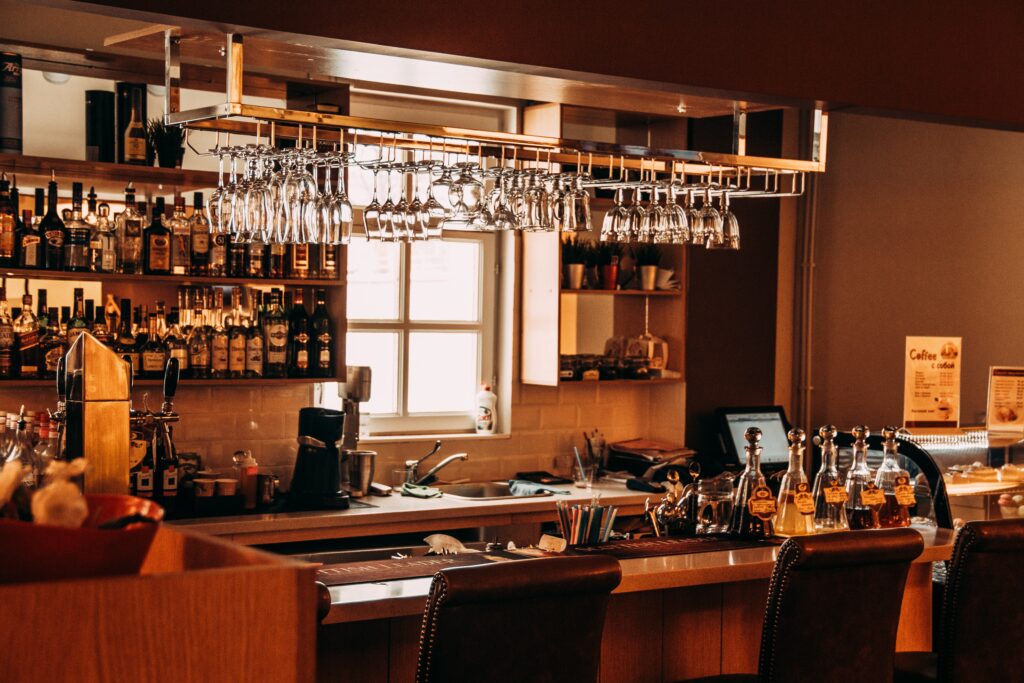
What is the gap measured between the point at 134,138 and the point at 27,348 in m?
0.89

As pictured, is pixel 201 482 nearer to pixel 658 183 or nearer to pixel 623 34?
pixel 658 183

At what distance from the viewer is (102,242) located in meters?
4.80

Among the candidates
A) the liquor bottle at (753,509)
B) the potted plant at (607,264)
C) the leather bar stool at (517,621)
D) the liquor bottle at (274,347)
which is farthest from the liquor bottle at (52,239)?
the leather bar stool at (517,621)

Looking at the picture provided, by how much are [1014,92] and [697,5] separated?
120 cm

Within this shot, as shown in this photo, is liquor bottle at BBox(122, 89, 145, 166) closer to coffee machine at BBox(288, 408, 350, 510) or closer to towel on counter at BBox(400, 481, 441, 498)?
coffee machine at BBox(288, 408, 350, 510)

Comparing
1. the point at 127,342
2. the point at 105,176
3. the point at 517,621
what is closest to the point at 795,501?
the point at 517,621

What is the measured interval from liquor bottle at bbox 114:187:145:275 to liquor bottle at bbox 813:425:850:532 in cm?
268

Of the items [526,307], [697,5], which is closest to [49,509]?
[697,5]

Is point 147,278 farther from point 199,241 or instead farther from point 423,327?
point 423,327

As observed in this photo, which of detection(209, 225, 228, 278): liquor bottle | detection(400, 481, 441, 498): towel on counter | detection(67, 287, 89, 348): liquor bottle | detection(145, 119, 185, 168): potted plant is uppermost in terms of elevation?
detection(145, 119, 185, 168): potted plant

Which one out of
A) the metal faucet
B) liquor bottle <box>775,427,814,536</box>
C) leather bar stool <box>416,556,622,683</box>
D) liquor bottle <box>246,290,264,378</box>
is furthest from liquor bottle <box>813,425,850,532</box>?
liquor bottle <box>246,290,264,378</box>

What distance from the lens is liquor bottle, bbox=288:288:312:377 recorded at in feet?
17.1

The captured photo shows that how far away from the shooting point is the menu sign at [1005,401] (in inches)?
194

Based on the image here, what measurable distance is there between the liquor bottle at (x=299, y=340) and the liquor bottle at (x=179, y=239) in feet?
1.64
